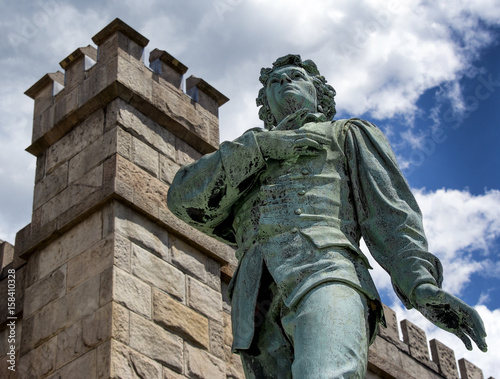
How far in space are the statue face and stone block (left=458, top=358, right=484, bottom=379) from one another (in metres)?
9.85

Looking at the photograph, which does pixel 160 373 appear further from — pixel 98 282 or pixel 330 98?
pixel 330 98

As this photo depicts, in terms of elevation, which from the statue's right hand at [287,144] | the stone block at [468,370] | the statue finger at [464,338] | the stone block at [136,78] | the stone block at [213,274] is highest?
the stone block at [136,78]

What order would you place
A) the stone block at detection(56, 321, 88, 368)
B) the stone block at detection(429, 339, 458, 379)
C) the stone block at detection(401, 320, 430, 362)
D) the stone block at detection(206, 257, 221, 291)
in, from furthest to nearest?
the stone block at detection(429, 339, 458, 379), the stone block at detection(401, 320, 430, 362), the stone block at detection(206, 257, 221, 291), the stone block at detection(56, 321, 88, 368)

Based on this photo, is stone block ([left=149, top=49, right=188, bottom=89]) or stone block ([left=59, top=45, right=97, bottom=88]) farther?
stone block ([left=149, top=49, right=188, bottom=89])

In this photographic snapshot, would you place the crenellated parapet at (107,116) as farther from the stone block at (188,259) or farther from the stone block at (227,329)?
the stone block at (227,329)

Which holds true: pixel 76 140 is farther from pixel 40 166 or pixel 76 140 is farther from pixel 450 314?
A: pixel 450 314

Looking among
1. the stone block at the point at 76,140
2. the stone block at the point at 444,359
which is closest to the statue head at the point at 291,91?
the stone block at the point at 76,140

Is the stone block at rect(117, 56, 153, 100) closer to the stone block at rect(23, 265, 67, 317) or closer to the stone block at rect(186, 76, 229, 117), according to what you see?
the stone block at rect(186, 76, 229, 117)

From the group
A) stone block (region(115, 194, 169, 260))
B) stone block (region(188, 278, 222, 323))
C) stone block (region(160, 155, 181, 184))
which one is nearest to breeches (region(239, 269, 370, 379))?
stone block (region(115, 194, 169, 260))

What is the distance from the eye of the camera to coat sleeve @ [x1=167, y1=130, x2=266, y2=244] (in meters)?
4.34

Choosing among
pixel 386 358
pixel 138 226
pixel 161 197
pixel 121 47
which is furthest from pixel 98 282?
pixel 386 358

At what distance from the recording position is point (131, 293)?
728 centimetres

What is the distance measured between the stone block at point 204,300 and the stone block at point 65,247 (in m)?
0.90

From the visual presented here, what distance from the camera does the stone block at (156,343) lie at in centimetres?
A: 706
